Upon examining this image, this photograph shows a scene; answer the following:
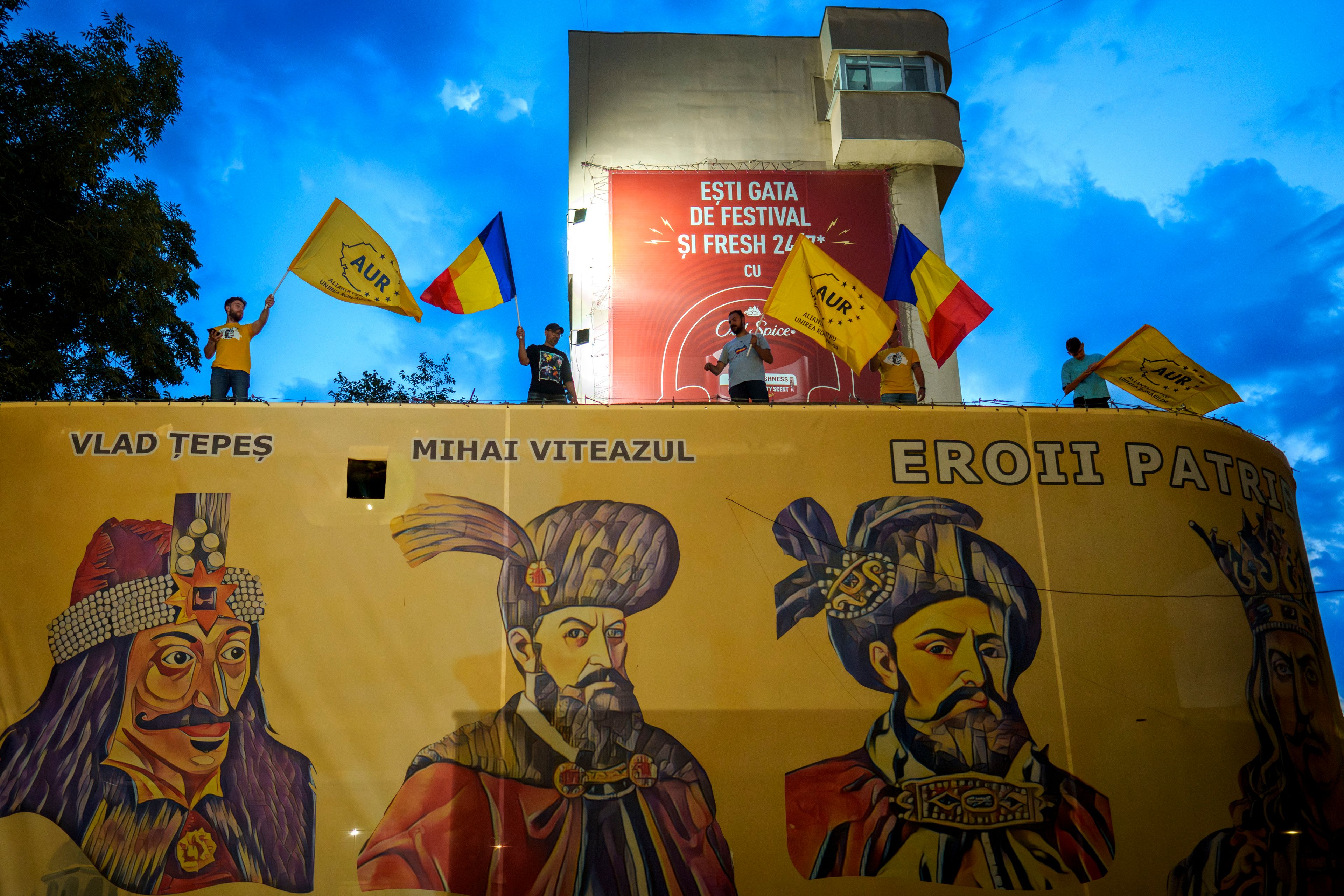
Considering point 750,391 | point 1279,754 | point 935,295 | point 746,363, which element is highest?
point 935,295

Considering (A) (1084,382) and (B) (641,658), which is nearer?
(B) (641,658)

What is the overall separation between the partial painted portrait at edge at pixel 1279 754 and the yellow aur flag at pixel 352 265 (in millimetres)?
7939

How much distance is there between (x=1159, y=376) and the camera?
Result: 1049cm

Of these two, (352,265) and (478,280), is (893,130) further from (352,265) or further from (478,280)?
(352,265)

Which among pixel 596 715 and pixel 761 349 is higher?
pixel 761 349

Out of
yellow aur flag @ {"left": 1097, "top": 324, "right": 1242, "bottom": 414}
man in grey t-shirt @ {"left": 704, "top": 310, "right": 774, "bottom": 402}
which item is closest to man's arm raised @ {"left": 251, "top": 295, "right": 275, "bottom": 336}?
man in grey t-shirt @ {"left": 704, "top": 310, "right": 774, "bottom": 402}

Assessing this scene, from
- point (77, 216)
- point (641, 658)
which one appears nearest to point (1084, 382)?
point (641, 658)

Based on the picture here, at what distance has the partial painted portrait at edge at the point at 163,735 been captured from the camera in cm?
775

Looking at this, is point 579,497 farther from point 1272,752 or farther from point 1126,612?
point 1272,752

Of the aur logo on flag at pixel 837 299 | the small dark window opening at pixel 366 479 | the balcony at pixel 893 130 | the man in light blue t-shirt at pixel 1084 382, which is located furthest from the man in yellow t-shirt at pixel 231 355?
the balcony at pixel 893 130

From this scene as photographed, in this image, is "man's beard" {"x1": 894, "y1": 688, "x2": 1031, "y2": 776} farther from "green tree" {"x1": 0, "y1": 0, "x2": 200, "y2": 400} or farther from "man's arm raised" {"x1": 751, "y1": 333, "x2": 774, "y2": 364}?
"green tree" {"x1": 0, "y1": 0, "x2": 200, "y2": 400}

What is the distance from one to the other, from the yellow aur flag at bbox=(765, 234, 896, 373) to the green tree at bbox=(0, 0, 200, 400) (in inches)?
343

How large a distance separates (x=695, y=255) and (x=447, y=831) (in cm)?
1044

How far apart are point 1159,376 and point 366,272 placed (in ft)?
26.9
